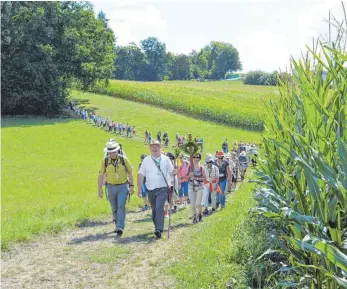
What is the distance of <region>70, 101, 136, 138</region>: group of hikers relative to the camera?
4262 centimetres

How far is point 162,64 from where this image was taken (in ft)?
448

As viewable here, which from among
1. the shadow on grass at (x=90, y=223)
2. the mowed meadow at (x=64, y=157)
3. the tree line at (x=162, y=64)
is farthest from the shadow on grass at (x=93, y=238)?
the tree line at (x=162, y=64)

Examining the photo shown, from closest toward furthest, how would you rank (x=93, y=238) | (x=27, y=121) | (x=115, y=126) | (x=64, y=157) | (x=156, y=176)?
(x=93, y=238)
(x=156, y=176)
(x=64, y=157)
(x=115, y=126)
(x=27, y=121)

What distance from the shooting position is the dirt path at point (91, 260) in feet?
20.4

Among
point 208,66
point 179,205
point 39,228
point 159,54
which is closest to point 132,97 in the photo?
point 179,205

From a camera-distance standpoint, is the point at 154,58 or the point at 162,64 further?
the point at 154,58

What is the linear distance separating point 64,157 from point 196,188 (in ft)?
76.8

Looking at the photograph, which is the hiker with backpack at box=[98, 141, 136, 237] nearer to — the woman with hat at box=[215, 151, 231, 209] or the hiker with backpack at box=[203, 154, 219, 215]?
the hiker with backpack at box=[203, 154, 219, 215]

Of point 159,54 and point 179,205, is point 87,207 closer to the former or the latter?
point 179,205

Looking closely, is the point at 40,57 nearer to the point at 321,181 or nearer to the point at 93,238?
the point at 93,238

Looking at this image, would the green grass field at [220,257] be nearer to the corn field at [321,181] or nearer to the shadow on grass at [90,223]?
the corn field at [321,181]

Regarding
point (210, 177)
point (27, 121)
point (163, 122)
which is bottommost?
point (27, 121)

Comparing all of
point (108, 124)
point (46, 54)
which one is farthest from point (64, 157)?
point (46, 54)

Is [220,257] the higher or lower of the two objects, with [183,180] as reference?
higher
